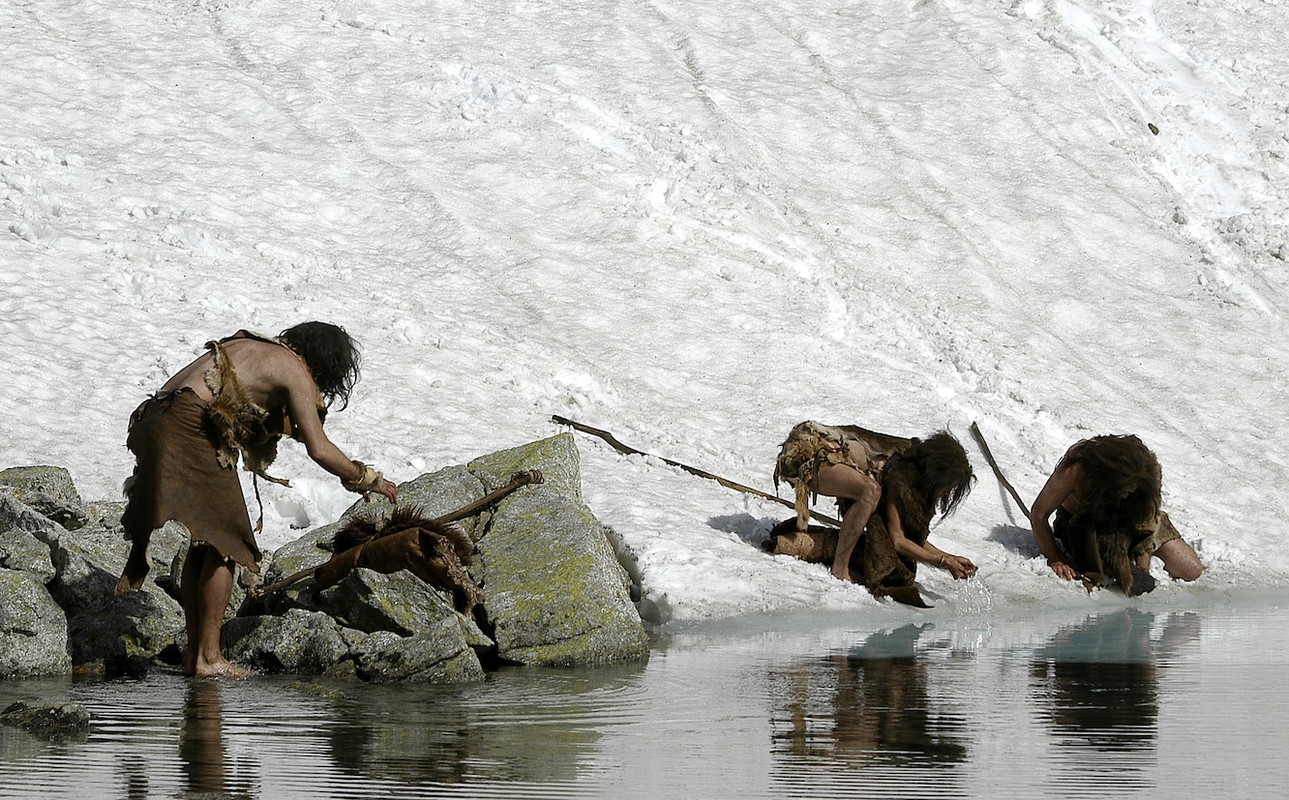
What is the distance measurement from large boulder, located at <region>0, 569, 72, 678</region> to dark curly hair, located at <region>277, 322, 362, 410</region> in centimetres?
157

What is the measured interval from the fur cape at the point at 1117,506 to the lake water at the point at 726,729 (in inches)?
93.1

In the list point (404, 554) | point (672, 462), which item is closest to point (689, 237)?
point (672, 462)

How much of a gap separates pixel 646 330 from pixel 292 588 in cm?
740

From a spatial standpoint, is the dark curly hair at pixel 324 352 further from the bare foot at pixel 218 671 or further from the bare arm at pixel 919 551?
the bare arm at pixel 919 551

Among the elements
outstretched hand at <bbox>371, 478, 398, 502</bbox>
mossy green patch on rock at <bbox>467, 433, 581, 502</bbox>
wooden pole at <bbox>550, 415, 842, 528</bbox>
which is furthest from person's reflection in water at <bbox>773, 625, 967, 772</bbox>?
wooden pole at <bbox>550, 415, 842, 528</bbox>

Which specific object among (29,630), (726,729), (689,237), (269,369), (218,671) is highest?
(689,237)

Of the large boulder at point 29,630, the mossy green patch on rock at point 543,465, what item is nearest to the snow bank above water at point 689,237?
the mossy green patch on rock at point 543,465

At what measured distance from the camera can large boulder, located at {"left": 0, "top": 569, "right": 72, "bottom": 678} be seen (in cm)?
688

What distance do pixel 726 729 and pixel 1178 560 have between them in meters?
6.52

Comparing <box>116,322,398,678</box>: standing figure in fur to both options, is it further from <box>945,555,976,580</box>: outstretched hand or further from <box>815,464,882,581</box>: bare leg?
<box>945,555,976,580</box>: outstretched hand

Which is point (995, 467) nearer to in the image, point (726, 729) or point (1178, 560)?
point (1178, 560)

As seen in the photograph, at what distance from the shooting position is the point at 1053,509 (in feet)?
36.6

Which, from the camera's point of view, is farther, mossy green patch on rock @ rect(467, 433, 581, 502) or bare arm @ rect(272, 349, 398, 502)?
mossy green patch on rock @ rect(467, 433, 581, 502)

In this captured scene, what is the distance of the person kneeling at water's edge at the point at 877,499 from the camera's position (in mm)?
10086
